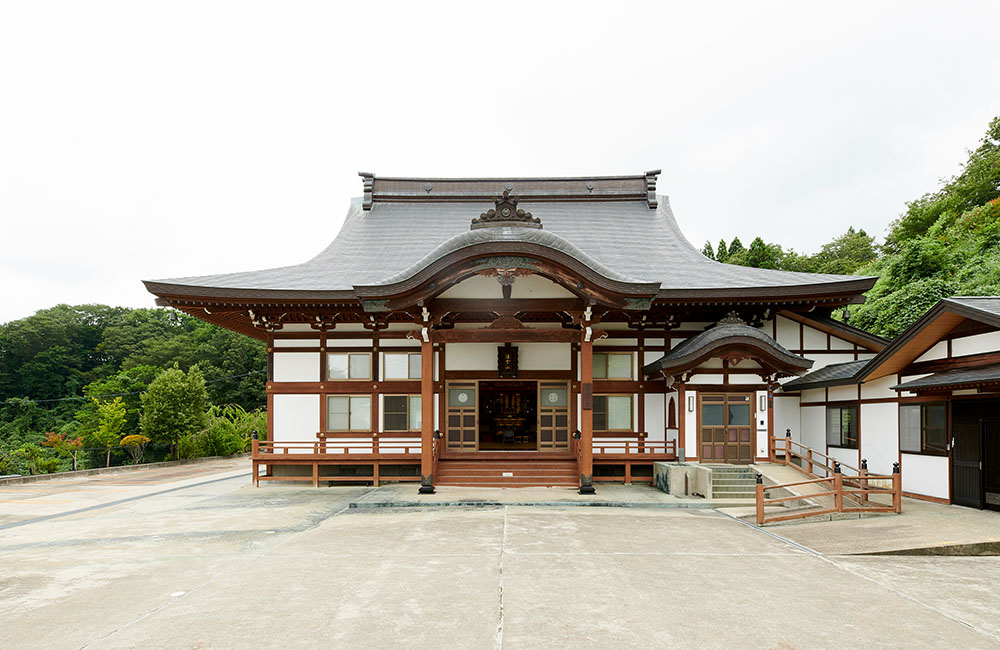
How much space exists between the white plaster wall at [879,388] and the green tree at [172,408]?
88.6ft

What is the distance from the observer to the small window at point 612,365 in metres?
14.7

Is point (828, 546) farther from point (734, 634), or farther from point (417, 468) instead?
point (417, 468)

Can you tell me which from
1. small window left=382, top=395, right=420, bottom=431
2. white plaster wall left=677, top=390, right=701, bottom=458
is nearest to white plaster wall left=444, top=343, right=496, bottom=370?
small window left=382, top=395, right=420, bottom=431

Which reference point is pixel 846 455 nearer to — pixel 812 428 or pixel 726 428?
pixel 812 428

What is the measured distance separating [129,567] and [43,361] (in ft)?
203

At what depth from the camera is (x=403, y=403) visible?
14.6m

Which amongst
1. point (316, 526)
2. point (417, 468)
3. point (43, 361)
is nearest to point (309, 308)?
point (417, 468)

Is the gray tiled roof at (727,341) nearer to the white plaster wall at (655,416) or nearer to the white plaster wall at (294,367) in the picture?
the white plaster wall at (655,416)

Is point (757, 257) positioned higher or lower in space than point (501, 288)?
higher

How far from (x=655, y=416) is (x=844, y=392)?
4460 mm

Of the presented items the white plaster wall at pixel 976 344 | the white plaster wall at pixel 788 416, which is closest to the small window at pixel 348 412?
the white plaster wall at pixel 788 416

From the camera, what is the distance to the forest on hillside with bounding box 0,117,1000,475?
Answer: 818 inches

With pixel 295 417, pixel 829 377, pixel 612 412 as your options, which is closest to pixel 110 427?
pixel 295 417

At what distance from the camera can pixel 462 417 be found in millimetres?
14742
